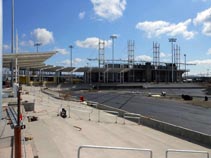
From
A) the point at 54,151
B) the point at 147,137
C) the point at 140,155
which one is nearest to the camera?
the point at 54,151

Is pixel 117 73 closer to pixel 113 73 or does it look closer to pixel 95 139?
pixel 113 73

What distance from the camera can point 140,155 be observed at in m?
14.4

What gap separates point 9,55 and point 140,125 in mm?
12720

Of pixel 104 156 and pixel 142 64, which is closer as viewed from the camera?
pixel 104 156

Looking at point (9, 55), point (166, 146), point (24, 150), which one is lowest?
point (166, 146)

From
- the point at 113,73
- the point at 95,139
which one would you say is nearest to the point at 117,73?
the point at 113,73

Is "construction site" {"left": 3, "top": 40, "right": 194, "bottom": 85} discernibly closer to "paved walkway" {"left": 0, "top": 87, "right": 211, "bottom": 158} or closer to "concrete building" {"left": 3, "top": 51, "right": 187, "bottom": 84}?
"concrete building" {"left": 3, "top": 51, "right": 187, "bottom": 84}

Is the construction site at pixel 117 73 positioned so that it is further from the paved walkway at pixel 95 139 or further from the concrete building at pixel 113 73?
the paved walkway at pixel 95 139

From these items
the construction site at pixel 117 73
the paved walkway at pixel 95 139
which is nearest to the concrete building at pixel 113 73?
the construction site at pixel 117 73

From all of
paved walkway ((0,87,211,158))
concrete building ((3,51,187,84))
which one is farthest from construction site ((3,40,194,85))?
paved walkway ((0,87,211,158))

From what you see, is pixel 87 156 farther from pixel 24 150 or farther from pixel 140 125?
pixel 140 125

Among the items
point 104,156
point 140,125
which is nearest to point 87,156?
point 104,156

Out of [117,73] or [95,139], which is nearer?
[95,139]

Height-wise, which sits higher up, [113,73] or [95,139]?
[113,73]
